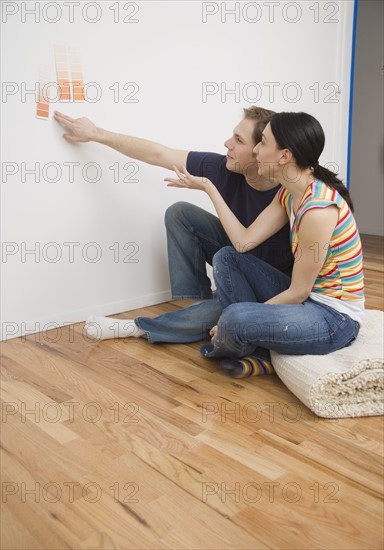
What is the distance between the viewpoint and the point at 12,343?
1963mm

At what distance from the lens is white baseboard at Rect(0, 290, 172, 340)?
2.01 metres

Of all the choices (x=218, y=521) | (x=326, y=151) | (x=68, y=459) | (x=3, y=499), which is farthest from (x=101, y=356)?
(x=326, y=151)

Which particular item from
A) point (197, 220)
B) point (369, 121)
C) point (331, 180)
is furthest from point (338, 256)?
point (369, 121)

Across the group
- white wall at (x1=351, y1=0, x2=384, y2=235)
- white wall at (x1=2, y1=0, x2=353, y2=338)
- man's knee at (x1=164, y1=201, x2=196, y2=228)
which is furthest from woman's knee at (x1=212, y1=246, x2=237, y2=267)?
white wall at (x1=351, y1=0, x2=384, y2=235)

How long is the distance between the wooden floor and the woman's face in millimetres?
623

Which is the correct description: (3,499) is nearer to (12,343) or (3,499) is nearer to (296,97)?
(12,343)

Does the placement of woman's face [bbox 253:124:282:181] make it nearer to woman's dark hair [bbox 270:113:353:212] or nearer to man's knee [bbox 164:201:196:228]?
woman's dark hair [bbox 270:113:353:212]

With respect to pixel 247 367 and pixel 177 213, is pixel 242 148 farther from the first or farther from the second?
pixel 247 367

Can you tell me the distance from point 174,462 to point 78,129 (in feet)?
4.10

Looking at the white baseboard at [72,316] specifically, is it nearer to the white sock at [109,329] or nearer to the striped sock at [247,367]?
the white sock at [109,329]

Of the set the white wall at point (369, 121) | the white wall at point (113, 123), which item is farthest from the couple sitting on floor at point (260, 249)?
the white wall at point (369, 121)

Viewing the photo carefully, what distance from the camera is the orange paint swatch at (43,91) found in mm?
1913

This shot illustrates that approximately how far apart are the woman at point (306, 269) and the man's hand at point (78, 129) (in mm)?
677

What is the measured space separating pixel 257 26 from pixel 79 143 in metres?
1.14
